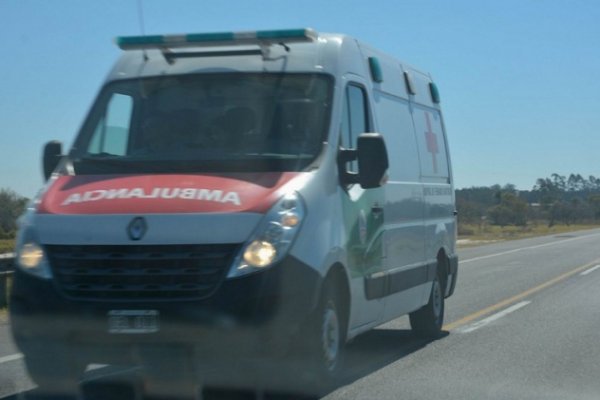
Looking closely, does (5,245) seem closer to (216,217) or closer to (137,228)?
(137,228)

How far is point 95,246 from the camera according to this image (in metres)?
7.09

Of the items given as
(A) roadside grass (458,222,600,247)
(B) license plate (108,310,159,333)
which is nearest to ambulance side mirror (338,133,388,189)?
(B) license plate (108,310,159,333)

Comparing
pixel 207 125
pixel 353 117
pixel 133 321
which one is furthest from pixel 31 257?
pixel 353 117

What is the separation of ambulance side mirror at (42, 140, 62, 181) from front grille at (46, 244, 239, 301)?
1.76m

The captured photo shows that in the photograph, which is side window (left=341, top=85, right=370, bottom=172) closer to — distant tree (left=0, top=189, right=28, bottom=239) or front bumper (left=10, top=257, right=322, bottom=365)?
front bumper (left=10, top=257, right=322, bottom=365)

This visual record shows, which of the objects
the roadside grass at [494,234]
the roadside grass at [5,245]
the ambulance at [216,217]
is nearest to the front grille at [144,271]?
the ambulance at [216,217]

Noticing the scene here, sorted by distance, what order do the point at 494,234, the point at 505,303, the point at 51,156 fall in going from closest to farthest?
1. the point at 51,156
2. the point at 505,303
3. the point at 494,234

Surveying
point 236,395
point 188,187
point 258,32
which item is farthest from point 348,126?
point 236,395

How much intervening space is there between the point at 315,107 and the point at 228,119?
0.68 m

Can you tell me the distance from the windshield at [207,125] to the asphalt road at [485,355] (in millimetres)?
1878

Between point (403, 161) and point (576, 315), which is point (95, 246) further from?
point (576, 315)

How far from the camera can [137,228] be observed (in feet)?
23.3

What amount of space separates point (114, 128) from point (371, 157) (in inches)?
81.6

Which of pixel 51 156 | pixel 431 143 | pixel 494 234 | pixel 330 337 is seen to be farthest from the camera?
pixel 494 234
